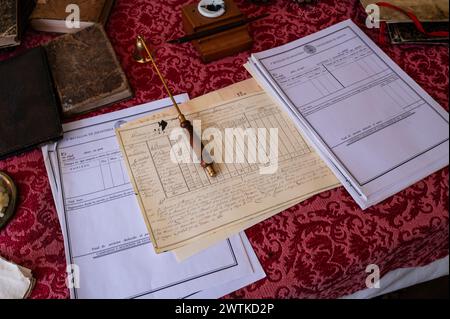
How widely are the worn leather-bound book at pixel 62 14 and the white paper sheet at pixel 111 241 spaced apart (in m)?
0.24

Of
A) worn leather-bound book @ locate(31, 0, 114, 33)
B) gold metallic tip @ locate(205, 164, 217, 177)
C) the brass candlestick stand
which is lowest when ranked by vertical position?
gold metallic tip @ locate(205, 164, 217, 177)

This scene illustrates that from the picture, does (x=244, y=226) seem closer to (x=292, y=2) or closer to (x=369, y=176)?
(x=369, y=176)

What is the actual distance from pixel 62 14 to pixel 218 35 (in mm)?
296

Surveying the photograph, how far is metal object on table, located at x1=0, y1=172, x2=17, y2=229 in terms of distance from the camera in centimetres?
54

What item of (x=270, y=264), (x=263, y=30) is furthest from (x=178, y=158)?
(x=263, y=30)

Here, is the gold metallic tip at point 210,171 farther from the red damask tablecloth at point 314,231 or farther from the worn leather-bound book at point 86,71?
the worn leather-bound book at point 86,71

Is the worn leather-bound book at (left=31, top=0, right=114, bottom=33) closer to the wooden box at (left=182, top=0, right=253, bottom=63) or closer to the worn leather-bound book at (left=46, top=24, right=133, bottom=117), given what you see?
the worn leather-bound book at (left=46, top=24, right=133, bottom=117)

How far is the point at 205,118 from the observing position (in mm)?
625

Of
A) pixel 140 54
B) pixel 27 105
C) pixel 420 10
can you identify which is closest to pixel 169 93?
pixel 140 54

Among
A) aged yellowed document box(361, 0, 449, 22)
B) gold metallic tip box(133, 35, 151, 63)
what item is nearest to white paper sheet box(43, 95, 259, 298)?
gold metallic tip box(133, 35, 151, 63)

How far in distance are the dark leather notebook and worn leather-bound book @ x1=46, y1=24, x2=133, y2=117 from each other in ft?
0.07

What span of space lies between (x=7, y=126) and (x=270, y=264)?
1.48 ft

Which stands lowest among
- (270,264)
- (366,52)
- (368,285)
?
(368,285)

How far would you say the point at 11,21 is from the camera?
2.23 ft
